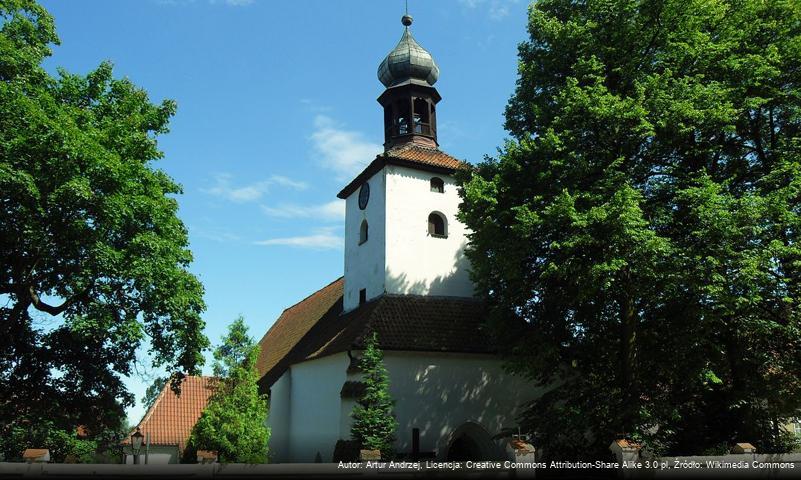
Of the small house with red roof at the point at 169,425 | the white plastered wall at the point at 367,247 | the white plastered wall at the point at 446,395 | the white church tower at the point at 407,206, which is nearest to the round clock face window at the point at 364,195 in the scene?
the white church tower at the point at 407,206

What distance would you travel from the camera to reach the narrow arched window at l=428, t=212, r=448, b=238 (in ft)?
73.8

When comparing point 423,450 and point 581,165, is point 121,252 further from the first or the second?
point 581,165

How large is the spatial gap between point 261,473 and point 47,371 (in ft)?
27.6

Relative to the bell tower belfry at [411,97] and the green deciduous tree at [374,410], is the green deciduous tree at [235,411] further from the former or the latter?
the bell tower belfry at [411,97]

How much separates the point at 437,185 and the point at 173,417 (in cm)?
1701

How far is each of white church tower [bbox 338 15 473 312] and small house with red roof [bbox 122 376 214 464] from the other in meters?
9.44

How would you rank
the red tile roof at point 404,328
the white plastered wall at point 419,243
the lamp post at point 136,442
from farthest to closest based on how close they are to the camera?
the lamp post at point 136,442, the white plastered wall at point 419,243, the red tile roof at point 404,328

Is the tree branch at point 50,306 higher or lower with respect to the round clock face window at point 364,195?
lower

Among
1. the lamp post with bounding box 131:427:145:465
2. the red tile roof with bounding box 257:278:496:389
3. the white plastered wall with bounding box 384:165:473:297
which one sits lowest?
the lamp post with bounding box 131:427:145:465

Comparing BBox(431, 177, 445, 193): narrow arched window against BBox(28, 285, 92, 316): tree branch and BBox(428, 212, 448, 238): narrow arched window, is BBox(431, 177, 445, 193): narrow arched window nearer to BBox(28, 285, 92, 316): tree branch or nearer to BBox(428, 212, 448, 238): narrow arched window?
BBox(428, 212, 448, 238): narrow arched window

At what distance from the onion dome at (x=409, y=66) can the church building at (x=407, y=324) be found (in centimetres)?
5

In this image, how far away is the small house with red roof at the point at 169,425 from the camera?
26.7m

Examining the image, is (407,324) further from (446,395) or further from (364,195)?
(364,195)

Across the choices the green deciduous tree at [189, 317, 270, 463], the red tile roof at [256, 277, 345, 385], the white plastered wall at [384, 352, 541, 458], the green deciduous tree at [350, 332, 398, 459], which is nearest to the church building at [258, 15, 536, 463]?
the white plastered wall at [384, 352, 541, 458]
